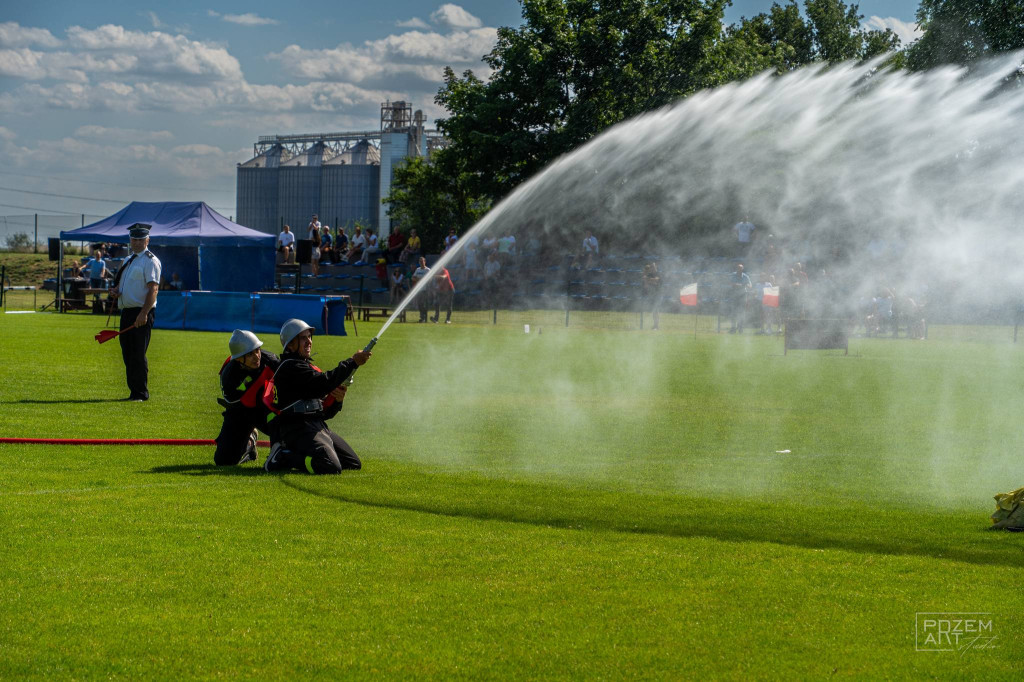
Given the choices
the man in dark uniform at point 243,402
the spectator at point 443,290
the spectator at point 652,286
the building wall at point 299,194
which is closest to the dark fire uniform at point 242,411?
the man in dark uniform at point 243,402

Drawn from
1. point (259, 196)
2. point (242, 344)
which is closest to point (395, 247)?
point (242, 344)

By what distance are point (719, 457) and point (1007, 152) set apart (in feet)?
79.8

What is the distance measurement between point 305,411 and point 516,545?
12.4ft

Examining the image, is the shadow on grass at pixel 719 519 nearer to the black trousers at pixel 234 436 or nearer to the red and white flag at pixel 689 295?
the black trousers at pixel 234 436

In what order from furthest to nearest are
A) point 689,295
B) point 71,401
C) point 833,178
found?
point 833,178 < point 689,295 < point 71,401

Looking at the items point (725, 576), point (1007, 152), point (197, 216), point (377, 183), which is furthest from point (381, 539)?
point (377, 183)

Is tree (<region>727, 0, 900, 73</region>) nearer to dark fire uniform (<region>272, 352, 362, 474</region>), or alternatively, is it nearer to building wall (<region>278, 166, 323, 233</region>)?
building wall (<region>278, 166, 323, 233</region>)

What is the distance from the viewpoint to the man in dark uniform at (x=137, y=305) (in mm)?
16438

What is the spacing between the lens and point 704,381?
22.0 metres

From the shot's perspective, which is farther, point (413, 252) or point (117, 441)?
point (413, 252)

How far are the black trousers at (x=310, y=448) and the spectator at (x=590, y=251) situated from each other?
3359 cm

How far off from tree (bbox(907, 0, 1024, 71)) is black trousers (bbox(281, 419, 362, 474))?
3620cm

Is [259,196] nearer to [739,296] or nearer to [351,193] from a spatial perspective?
[351,193]

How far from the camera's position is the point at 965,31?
140 feet
